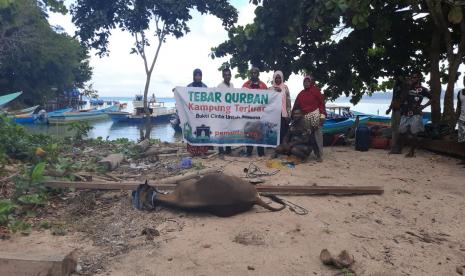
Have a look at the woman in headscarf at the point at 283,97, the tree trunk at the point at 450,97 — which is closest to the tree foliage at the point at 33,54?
the woman in headscarf at the point at 283,97

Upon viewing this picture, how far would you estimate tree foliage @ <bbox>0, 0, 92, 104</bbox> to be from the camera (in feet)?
93.7

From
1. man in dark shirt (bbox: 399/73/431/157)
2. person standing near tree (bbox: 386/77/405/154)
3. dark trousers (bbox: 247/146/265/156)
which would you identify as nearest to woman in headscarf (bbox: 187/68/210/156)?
dark trousers (bbox: 247/146/265/156)

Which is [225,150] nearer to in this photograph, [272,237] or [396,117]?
[396,117]

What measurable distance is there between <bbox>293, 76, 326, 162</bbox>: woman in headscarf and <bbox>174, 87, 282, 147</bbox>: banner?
58 cm

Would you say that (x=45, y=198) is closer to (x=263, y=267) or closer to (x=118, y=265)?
(x=118, y=265)

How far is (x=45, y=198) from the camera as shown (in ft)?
17.1

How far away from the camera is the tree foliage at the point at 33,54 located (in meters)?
28.5

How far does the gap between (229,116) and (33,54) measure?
29.0 meters

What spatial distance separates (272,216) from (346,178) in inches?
93.4

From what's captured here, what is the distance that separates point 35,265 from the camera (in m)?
3.22

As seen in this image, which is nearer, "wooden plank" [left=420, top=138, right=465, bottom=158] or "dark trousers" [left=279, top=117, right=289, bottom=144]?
"wooden plank" [left=420, top=138, right=465, bottom=158]

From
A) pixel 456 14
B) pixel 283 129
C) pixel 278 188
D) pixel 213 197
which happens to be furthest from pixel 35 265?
pixel 456 14

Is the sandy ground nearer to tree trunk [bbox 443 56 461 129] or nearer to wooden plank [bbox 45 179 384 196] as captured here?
wooden plank [bbox 45 179 384 196]

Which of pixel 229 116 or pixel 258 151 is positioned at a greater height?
pixel 229 116
